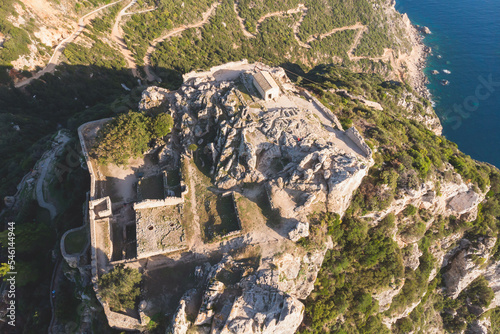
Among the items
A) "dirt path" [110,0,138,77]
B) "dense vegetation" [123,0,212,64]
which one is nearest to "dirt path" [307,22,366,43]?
"dense vegetation" [123,0,212,64]

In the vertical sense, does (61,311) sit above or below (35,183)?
below

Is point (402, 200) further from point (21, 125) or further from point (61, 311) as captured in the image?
point (21, 125)

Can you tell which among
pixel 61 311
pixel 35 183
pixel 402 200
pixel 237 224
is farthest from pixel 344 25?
pixel 61 311

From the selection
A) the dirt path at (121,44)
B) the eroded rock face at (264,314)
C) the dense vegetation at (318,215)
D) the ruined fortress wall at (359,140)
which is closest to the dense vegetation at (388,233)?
the dense vegetation at (318,215)

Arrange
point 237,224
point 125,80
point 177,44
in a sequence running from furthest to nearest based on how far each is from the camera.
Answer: point 177,44 < point 125,80 < point 237,224

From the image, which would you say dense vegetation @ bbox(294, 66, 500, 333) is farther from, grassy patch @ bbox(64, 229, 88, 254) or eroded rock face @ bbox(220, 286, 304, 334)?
grassy patch @ bbox(64, 229, 88, 254)

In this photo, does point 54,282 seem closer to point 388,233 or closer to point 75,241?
point 75,241

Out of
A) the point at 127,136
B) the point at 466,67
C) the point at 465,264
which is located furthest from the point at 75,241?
the point at 466,67
